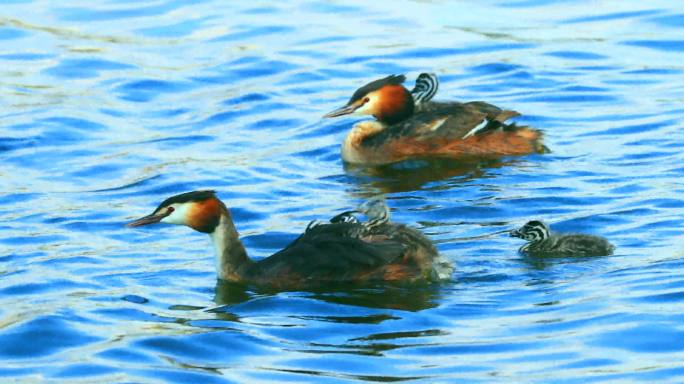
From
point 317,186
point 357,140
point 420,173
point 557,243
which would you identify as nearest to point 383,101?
point 357,140

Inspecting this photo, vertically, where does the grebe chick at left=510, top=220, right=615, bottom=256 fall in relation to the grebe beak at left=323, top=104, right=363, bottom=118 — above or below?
below

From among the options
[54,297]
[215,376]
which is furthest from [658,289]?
[54,297]

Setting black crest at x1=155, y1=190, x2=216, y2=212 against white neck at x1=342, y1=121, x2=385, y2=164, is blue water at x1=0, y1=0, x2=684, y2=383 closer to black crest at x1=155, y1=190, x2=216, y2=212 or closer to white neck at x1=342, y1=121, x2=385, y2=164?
white neck at x1=342, y1=121, x2=385, y2=164

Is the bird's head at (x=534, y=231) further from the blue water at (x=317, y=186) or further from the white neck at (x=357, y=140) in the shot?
the white neck at (x=357, y=140)

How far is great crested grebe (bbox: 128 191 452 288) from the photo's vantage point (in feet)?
39.5

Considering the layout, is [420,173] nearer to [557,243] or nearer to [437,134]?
[437,134]

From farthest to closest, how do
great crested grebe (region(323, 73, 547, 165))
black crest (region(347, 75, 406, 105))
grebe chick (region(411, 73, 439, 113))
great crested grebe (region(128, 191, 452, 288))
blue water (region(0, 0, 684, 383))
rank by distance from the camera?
grebe chick (region(411, 73, 439, 113))
black crest (region(347, 75, 406, 105))
great crested grebe (region(323, 73, 547, 165))
great crested grebe (region(128, 191, 452, 288))
blue water (region(0, 0, 684, 383))

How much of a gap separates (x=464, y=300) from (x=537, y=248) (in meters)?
1.22

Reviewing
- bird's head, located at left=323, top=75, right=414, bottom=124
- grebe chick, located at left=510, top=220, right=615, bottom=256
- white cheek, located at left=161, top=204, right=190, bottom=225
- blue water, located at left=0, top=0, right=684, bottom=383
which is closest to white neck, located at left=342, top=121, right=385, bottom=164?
bird's head, located at left=323, top=75, right=414, bottom=124

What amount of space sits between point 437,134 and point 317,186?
1461mm

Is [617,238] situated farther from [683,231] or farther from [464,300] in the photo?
[464,300]

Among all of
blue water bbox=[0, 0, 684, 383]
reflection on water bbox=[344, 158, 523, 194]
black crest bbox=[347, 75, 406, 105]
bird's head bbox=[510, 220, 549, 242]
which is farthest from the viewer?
black crest bbox=[347, 75, 406, 105]

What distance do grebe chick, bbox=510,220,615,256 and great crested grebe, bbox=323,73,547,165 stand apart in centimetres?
367

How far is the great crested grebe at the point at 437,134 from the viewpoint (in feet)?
54.0
